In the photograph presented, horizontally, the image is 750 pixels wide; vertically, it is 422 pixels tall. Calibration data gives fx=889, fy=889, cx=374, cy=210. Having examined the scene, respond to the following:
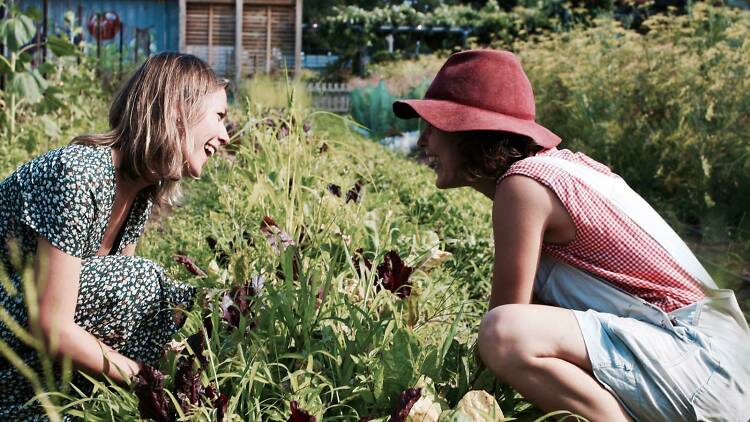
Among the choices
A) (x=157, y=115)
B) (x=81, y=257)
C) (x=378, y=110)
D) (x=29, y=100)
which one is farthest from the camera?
(x=378, y=110)

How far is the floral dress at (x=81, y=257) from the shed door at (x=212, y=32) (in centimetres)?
1217

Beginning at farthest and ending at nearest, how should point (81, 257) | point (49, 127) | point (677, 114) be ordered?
point (677, 114) < point (49, 127) < point (81, 257)

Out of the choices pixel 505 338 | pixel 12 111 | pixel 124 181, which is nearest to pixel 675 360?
pixel 505 338

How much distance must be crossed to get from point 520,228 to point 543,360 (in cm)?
32

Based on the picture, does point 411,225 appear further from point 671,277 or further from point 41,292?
point 41,292

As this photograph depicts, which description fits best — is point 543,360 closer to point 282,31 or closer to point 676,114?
point 676,114

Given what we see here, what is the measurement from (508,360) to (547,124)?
744 centimetres

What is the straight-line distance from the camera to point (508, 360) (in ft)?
6.81

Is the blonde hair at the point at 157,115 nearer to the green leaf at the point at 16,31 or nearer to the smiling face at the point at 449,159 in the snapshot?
the smiling face at the point at 449,159

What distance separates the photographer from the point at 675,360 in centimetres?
212

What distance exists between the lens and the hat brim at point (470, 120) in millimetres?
2326

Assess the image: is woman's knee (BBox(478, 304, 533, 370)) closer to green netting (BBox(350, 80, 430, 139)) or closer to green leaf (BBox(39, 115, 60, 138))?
green leaf (BBox(39, 115, 60, 138))

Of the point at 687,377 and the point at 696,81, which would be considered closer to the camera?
the point at 687,377

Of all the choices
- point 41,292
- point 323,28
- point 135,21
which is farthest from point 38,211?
point 323,28
